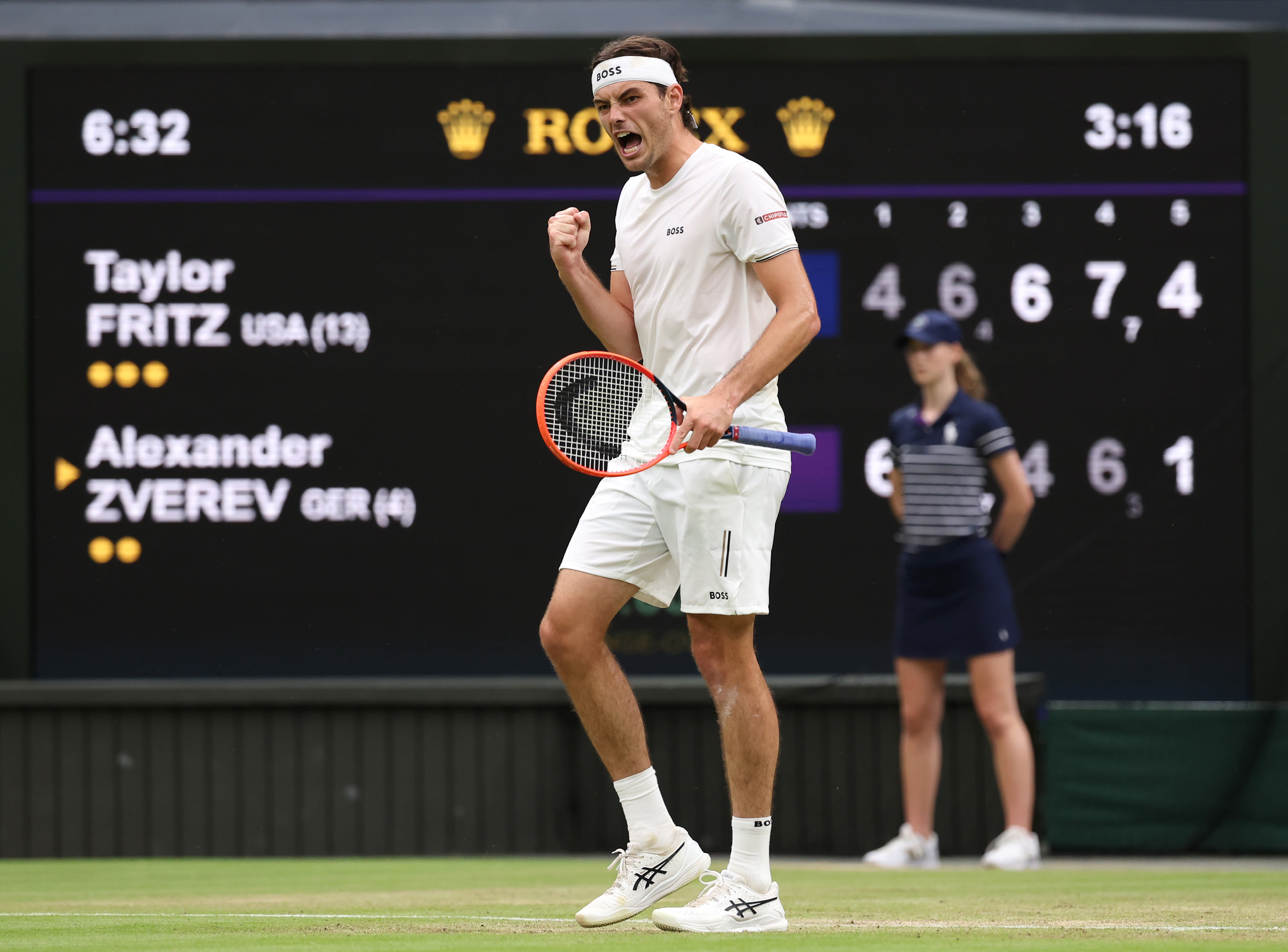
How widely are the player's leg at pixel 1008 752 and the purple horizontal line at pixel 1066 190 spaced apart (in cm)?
189

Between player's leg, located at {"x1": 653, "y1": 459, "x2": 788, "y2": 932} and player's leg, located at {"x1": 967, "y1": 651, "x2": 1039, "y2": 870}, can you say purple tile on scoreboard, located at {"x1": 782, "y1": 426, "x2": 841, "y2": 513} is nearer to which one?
player's leg, located at {"x1": 967, "y1": 651, "x2": 1039, "y2": 870}

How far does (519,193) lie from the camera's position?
698 cm

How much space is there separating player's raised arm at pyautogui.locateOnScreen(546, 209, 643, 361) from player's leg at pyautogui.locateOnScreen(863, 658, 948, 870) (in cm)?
257

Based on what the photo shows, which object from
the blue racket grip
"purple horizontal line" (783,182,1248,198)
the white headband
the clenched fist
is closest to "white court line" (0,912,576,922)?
the blue racket grip

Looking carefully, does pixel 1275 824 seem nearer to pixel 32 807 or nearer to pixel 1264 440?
pixel 1264 440

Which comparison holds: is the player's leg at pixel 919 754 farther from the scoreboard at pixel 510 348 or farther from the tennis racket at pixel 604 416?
the tennis racket at pixel 604 416

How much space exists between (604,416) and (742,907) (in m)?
1.04

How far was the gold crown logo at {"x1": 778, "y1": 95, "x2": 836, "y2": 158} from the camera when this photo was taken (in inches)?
274

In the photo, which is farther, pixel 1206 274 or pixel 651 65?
pixel 1206 274

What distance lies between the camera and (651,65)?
12.1ft

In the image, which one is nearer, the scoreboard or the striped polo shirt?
the striped polo shirt

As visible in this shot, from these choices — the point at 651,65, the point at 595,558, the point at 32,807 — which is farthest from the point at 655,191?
the point at 32,807

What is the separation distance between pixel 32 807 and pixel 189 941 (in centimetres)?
364

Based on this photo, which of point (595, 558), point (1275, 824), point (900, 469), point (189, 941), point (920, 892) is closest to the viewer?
point (189, 941)
